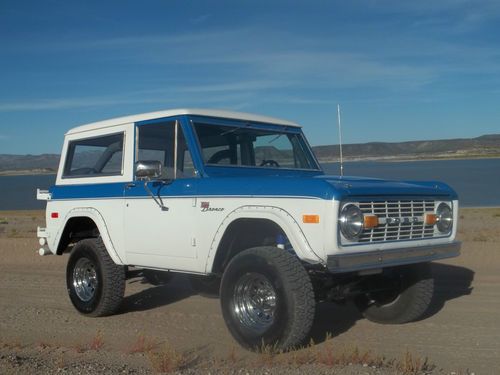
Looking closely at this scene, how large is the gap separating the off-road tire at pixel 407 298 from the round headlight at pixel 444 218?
0.52 meters

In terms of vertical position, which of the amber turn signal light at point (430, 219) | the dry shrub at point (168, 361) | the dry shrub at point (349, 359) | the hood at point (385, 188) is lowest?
the dry shrub at point (349, 359)

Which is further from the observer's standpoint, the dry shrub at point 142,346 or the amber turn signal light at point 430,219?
the amber turn signal light at point 430,219

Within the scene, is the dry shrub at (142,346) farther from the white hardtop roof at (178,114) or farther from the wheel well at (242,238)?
the white hardtop roof at (178,114)

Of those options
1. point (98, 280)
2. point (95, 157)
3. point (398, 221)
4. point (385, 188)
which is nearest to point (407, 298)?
point (398, 221)

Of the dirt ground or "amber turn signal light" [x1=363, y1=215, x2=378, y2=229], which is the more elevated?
"amber turn signal light" [x1=363, y1=215, x2=378, y2=229]

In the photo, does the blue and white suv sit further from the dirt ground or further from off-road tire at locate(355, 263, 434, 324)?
the dirt ground

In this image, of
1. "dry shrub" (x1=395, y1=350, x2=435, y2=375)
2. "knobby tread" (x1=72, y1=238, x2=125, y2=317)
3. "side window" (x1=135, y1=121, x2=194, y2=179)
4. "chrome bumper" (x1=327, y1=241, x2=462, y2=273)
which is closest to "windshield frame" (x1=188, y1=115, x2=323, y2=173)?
"side window" (x1=135, y1=121, x2=194, y2=179)

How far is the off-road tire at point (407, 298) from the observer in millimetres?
6788

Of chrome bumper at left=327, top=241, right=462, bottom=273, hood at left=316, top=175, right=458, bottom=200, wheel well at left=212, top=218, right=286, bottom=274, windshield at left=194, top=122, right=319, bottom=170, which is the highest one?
windshield at left=194, top=122, right=319, bottom=170

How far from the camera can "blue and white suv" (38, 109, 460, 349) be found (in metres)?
5.51

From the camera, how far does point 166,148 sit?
7395mm

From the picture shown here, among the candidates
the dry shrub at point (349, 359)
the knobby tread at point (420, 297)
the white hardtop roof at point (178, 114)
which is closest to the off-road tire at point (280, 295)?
the dry shrub at point (349, 359)

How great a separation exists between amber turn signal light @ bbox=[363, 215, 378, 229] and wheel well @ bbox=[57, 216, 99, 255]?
387 centimetres

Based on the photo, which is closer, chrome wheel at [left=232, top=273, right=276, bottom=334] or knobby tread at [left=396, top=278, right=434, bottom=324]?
chrome wheel at [left=232, top=273, right=276, bottom=334]
